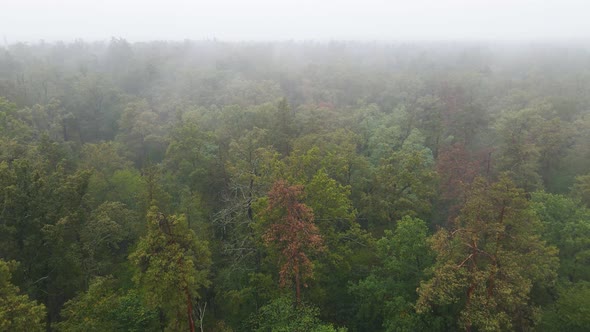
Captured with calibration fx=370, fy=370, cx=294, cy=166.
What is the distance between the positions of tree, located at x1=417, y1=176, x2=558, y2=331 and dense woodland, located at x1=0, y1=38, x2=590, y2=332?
97 millimetres

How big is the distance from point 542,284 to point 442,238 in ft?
29.7

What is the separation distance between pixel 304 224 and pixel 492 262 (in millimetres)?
8754

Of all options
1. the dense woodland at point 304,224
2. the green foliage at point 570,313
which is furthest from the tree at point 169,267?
the green foliage at point 570,313

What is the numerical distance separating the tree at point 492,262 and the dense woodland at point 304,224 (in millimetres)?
97

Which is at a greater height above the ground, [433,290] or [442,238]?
[442,238]

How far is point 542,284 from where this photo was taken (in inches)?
804

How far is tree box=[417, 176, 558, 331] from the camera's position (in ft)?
50.6

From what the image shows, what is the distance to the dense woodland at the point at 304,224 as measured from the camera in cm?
1664

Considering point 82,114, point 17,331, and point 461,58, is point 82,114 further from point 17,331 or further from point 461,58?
point 461,58

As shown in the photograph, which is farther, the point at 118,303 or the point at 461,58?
the point at 461,58

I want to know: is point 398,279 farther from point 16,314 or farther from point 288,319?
point 16,314

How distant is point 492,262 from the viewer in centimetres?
1658

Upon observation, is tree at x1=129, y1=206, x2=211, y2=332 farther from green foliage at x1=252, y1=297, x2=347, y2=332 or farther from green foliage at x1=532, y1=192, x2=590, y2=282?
green foliage at x1=532, y1=192, x2=590, y2=282

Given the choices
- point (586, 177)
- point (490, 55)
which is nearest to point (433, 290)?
point (586, 177)
